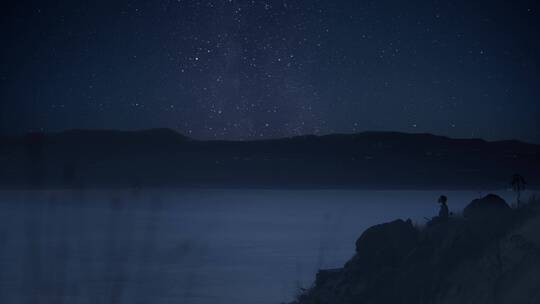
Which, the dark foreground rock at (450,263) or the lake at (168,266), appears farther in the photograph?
the lake at (168,266)

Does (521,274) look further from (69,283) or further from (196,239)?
(196,239)

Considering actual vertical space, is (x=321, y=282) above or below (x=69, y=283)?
above

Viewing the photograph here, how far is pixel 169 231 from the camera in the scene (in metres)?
140

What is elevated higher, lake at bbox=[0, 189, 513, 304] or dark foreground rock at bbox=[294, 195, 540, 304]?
dark foreground rock at bbox=[294, 195, 540, 304]

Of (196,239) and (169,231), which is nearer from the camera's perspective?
(196,239)

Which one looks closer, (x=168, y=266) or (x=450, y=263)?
(x=450, y=263)

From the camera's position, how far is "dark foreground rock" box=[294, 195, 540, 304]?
51.1ft

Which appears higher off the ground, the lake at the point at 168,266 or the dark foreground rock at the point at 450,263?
the dark foreground rock at the point at 450,263

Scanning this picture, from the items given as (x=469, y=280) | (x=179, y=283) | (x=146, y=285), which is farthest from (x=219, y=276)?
(x=469, y=280)

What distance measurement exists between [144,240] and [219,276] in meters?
52.1

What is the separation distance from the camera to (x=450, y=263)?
64.5 feet

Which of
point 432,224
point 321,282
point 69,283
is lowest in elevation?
point 69,283

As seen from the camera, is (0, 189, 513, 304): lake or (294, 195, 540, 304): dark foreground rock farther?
(0, 189, 513, 304): lake

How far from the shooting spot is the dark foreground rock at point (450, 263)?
15.6m
